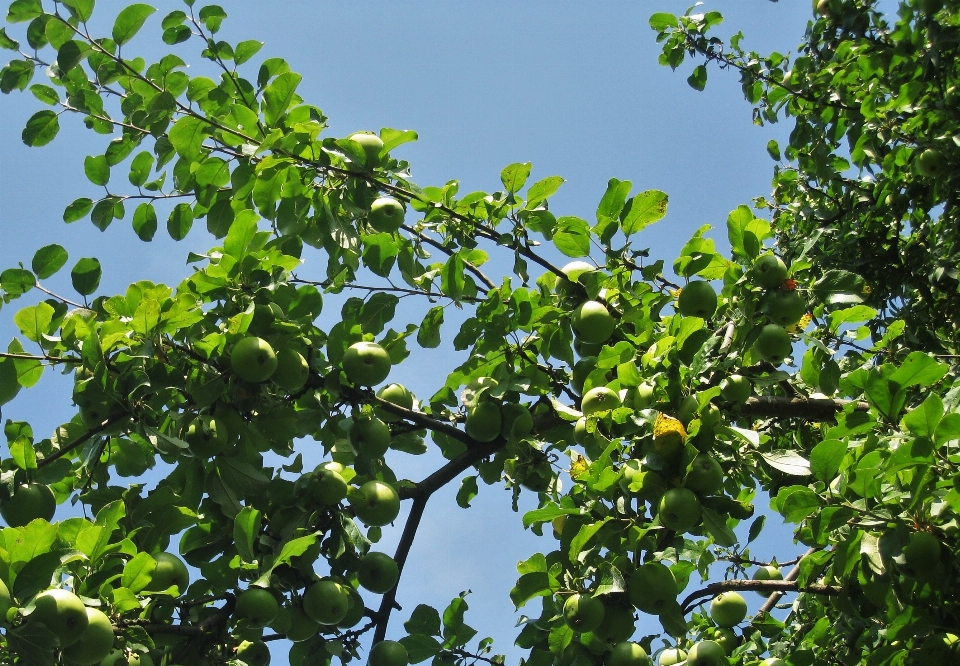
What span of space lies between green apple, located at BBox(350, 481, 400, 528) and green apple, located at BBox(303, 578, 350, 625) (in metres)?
0.30

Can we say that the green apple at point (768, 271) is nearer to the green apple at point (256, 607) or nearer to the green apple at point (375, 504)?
the green apple at point (375, 504)

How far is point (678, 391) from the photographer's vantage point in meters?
2.63

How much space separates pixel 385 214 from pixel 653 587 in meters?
1.70

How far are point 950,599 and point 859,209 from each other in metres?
3.57

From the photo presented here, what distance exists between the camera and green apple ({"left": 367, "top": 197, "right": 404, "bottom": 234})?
322 centimetres

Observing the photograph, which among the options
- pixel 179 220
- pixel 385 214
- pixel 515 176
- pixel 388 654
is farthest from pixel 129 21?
pixel 388 654

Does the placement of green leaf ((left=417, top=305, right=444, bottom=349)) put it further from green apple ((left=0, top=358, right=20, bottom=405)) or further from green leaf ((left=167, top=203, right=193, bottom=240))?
green apple ((left=0, top=358, right=20, bottom=405))

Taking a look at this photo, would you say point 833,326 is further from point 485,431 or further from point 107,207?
point 107,207

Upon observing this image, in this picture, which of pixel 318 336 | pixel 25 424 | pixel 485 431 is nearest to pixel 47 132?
pixel 25 424

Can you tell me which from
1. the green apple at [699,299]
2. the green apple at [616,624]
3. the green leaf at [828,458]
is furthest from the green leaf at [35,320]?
the green leaf at [828,458]

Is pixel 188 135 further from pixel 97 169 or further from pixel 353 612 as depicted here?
pixel 353 612

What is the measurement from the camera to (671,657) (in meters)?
3.22

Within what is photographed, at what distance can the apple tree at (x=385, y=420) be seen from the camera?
7.47 feet

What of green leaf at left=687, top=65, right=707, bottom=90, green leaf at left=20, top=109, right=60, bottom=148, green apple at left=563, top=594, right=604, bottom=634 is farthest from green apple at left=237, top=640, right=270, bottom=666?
green leaf at left=687, top=65, right=707, bottom=90
